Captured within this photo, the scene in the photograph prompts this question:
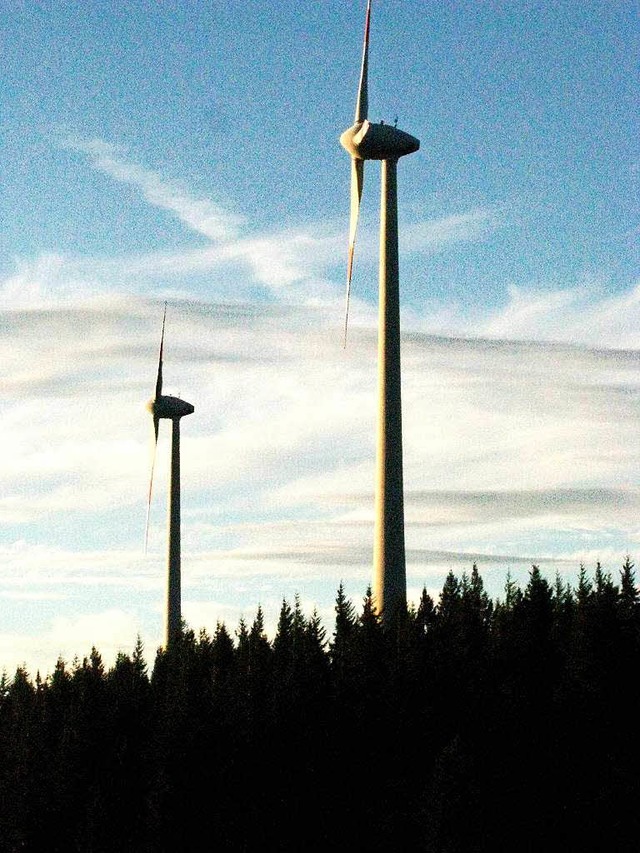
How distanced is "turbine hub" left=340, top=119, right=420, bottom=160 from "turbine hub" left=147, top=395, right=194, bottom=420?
45.8m

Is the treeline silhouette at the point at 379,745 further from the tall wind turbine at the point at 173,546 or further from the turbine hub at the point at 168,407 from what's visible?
the turbine hub at the point at 168,407

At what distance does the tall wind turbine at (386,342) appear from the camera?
71.6 m

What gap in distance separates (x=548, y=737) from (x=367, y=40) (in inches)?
1433

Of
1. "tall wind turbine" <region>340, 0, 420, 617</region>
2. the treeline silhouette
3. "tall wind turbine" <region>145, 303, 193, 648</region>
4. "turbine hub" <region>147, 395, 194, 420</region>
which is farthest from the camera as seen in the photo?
"turbine hub" <region>147, 395, 194, 420</region>

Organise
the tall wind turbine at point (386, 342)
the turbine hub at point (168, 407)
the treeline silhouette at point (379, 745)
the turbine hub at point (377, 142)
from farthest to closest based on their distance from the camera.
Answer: the turbine hub at point (168, 407) → the turbine hub at point (377, 142) → the tall wind turbine at point (386, 342) → the treeline silhouette at point (379, 745)

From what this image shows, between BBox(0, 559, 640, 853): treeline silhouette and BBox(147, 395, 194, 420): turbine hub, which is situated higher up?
BBox(147, 395, 194, 420): turbine hub

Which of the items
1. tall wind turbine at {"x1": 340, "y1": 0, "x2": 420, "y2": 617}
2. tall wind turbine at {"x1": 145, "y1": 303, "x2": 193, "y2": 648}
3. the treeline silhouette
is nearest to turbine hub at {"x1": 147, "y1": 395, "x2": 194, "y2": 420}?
tall wind turbine at {"x1": 145, "y1": 303, "x2": 193, "y2": 648}

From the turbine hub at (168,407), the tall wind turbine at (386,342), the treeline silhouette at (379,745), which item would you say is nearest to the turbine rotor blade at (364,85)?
the tall wind turbine at (386,342)

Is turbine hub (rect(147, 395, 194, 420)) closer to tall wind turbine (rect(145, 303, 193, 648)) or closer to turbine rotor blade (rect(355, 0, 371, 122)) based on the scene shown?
tall wind turbine (rect(145, 303, 193, 648))

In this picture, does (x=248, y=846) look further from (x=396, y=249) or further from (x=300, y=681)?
(x=396, y=249)

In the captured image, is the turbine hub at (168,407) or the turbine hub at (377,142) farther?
the turbine hub at (168,407)

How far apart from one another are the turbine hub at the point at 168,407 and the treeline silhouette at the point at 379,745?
2681 centimetres

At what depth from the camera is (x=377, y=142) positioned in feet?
254

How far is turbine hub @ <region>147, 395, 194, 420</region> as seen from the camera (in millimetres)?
120938
